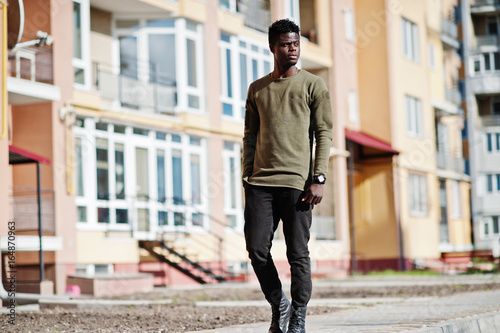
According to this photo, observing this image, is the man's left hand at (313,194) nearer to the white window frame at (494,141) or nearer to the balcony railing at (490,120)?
the balcony railing at (490,120)

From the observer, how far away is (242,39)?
26578 mm

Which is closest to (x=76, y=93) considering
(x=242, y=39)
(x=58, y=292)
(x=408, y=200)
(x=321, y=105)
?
(x=58, y=292)

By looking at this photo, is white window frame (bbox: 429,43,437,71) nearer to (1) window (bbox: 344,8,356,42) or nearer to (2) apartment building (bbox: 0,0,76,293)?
(1) window (bbox: 344,8,356,42)

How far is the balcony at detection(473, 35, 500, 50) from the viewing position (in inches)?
2085

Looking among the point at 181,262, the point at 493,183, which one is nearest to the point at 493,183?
the point at 493,183

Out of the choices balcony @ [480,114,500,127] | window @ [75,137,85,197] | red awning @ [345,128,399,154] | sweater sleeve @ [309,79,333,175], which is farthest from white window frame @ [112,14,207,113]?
balcony @ [480,114,500,127]

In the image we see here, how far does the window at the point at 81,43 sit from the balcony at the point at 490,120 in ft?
119

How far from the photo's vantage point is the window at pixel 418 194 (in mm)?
35062

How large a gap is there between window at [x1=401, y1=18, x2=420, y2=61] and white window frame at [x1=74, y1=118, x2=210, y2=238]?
1437 centimetres

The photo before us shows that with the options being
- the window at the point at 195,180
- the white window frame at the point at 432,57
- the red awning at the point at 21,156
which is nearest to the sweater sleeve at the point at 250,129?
the red awning at the point at 21,156

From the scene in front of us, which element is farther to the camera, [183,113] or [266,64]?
[266,64]

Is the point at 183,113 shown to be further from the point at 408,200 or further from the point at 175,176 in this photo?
the point at 408,200

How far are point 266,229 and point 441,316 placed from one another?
332 centimetres

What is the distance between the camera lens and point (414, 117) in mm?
35844
